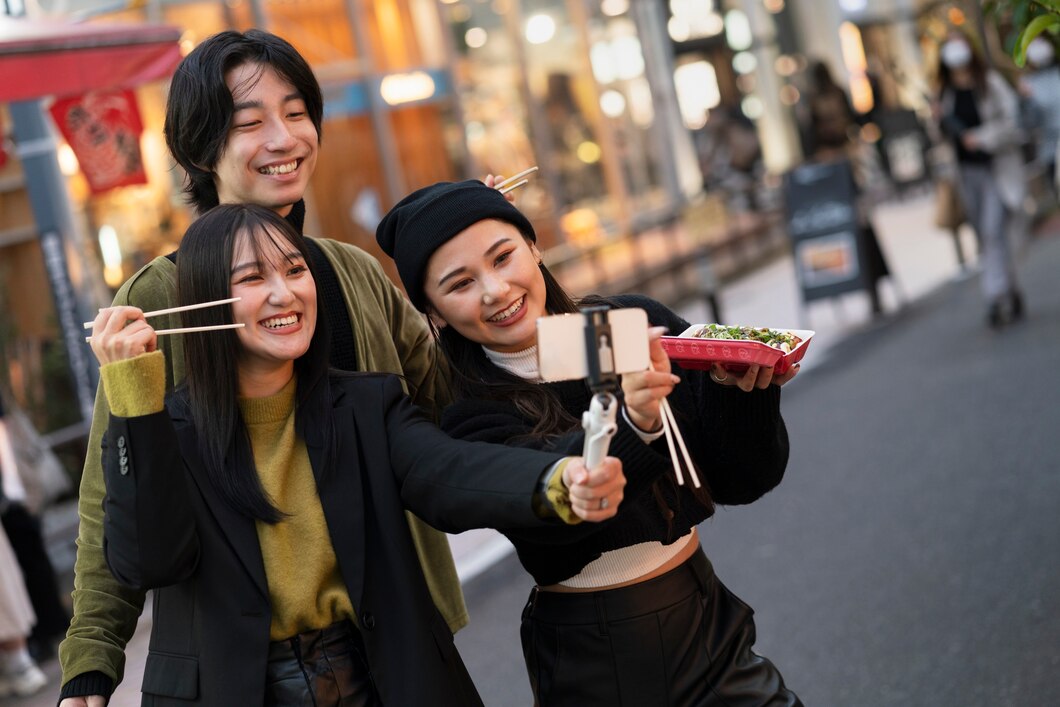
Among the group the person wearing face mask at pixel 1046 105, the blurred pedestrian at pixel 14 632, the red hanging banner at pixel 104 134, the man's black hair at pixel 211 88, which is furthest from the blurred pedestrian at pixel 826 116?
the man's black hair at pixel 211 88

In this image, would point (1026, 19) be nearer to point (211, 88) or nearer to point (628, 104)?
point (211, 88)

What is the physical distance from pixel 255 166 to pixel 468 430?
0.90m

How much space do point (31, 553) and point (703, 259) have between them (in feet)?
20.8

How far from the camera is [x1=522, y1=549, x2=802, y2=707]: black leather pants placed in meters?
2.69

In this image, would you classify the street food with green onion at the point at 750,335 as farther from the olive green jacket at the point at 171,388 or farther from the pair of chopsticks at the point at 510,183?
the olive green jacket at the point at 171,388

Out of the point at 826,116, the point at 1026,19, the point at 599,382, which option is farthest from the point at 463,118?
the point at 599,382

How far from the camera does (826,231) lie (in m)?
12.4

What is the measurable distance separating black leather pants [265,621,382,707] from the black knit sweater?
1.24ft

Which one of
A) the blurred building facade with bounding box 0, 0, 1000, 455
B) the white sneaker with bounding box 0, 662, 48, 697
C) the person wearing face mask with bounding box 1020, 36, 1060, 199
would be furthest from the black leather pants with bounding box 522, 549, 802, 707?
the person wearing face mask with bounding box 1020, 36, 1060, 199

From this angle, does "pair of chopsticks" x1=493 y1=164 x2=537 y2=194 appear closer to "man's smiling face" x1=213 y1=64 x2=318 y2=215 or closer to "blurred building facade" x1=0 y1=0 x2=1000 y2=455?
"man's smiling face" x1=213 y1=64 x2=318 y2=215

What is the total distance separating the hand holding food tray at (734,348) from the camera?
2.55 meters

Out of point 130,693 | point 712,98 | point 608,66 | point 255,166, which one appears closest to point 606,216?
point 608,66

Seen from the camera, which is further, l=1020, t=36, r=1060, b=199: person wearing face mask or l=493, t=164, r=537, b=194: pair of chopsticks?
l=1020, t=36, r=1060, b=199: person wearing face mask

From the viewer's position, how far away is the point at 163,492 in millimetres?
2416
